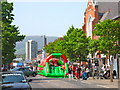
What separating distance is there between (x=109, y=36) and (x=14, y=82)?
21593 mm

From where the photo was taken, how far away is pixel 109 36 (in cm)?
3778

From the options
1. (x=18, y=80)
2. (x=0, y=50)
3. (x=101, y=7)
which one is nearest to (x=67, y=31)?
(x=101, y=7)

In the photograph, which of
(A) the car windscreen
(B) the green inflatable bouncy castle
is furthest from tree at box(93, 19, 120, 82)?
(A) the car windscreen

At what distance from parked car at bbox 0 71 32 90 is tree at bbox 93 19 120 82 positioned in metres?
19.7

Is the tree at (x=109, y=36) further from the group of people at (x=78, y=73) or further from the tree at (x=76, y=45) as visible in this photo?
the tree at (x=76, y=45)

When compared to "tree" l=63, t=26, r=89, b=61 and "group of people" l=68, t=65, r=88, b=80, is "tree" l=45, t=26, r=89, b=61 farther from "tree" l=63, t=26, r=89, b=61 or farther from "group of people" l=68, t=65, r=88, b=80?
"group of people" l=68, t=65, r=88, b=80

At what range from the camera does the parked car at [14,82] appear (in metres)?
16.7

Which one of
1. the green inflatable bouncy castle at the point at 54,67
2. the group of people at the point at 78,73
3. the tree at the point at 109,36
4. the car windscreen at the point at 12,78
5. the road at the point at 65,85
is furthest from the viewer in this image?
the green inflatable bouncy castle at the point at 54,67

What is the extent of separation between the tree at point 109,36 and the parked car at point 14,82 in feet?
64.5

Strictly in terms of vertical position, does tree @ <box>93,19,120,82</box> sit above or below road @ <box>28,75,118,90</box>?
above

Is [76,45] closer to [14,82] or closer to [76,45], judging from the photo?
[76,45]

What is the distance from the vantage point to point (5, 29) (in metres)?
47.3

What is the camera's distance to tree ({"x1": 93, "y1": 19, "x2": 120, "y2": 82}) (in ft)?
123

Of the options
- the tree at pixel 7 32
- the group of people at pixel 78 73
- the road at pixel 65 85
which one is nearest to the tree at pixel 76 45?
the group of people at pixel 78 73
